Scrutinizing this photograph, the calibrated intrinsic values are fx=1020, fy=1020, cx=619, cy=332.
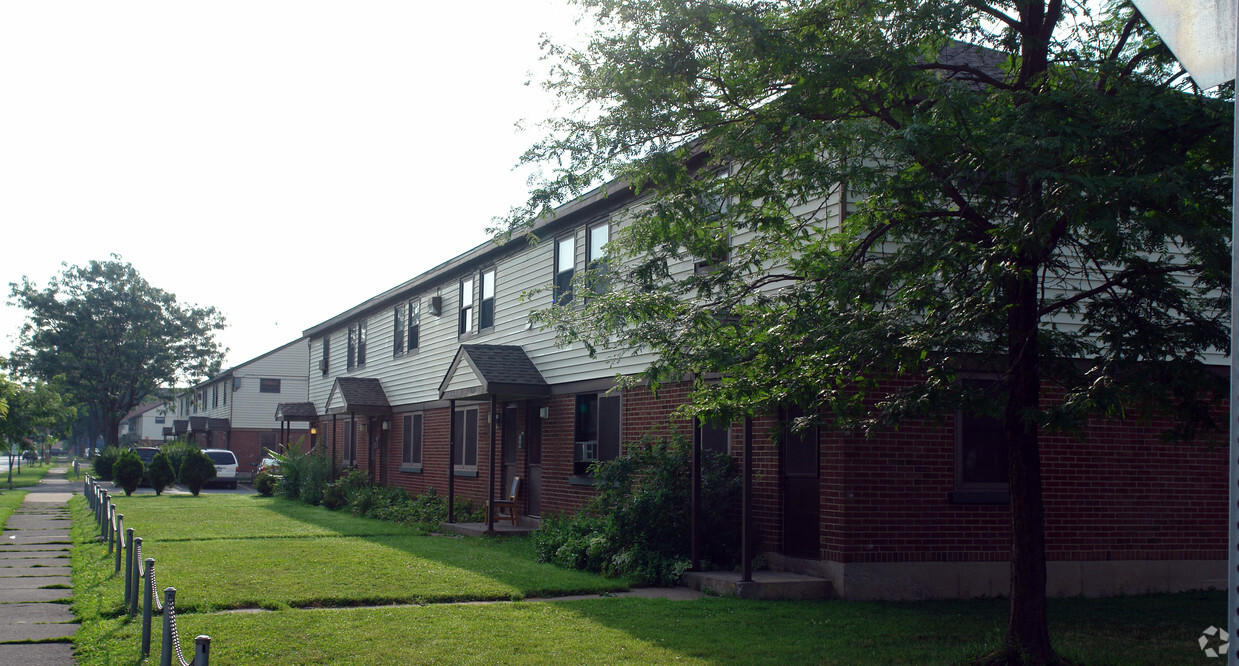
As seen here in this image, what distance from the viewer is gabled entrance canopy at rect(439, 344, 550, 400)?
18.4 meters

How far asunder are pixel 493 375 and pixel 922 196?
458 inches

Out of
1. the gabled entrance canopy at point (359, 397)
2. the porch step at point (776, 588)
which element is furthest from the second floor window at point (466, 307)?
the porch step at point (776, 588)

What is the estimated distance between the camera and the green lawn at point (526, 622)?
27.3 feet

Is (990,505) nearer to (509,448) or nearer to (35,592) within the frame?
(35,592)

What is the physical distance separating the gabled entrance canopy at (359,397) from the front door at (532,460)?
896 centimetres

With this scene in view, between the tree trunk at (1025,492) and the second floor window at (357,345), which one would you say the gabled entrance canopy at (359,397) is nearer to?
the second floor window at (357,345)

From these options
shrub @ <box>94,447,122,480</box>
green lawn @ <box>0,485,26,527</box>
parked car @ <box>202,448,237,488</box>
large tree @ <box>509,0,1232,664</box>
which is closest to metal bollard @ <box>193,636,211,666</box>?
large tree @ <box>509,0,1232,664</box>

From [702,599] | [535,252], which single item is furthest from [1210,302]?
[535,252]

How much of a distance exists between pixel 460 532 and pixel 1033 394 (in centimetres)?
1285

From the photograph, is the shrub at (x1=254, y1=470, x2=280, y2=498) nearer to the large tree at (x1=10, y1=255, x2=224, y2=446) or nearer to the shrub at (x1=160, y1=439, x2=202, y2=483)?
the shrub at (x1=160, y1=439, x2=202, y2=483)

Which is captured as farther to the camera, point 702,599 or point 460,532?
point 460,532

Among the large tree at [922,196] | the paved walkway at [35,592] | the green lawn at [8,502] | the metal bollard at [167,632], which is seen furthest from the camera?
the green lawn at [8,502]

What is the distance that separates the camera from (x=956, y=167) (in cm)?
741

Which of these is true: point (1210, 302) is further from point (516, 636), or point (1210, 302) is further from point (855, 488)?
point (516, 636)
